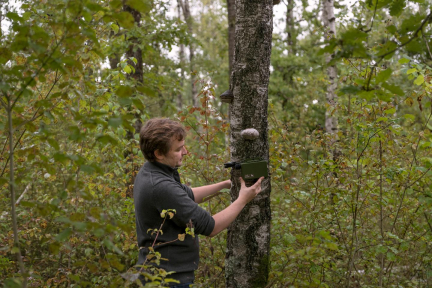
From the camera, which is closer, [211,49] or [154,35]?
[154,35]

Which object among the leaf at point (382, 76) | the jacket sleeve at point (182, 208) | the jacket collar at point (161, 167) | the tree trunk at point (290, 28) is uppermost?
the tree trunk at point (290, 28)

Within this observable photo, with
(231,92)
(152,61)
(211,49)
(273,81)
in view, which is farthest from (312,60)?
(211,49)

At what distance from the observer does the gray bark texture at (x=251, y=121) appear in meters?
2.70

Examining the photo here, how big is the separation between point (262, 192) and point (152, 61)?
9115mm

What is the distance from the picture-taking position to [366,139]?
327 centimetres

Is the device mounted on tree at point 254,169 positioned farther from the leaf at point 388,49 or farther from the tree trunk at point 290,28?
the tree trunk at point 290,28

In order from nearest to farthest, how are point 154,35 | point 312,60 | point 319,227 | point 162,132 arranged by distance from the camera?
point 162,132, point 319,227, point 154,35, point 312,60

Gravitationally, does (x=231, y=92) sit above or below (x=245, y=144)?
above

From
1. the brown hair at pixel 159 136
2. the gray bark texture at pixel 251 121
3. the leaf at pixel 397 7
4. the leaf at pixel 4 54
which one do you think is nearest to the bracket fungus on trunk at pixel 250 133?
the gray bark texture at pixel 251 121

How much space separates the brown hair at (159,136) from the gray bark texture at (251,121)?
45cm

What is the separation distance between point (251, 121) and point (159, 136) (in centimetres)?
67

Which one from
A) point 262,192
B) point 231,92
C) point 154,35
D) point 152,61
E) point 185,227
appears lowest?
point 185,227

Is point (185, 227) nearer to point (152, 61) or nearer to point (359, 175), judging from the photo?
point (359, 175)

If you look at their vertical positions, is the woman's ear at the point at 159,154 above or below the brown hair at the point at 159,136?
below
